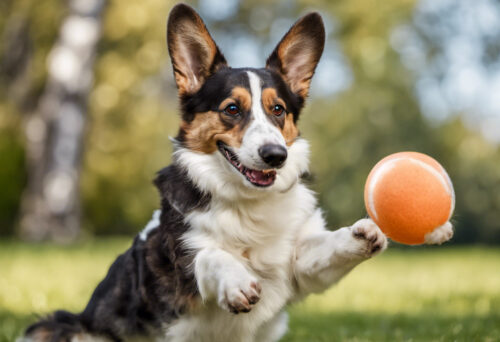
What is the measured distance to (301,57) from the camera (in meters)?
4.01

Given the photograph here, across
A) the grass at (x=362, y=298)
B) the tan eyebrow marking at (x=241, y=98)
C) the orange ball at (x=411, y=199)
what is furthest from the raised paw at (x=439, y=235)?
the grass at (x=362, y=298)

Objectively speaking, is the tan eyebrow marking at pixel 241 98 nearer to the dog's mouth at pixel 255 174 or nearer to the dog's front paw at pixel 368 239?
the dog's mouth at pixel 255 174

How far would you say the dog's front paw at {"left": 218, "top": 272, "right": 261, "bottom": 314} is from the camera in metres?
2.75

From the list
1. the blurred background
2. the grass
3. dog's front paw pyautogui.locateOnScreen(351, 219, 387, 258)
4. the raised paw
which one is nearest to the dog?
dog's front paw pyautogui.locateOnScreen(351, 219, 387, 258)

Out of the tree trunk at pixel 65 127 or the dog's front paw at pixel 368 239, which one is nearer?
the dog's front paw at pixel 368 239

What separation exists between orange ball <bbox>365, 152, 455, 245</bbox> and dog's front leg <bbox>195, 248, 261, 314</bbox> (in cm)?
78

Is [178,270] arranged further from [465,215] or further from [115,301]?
[465,215]

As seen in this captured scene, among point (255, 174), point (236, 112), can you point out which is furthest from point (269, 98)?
point (255, 174)

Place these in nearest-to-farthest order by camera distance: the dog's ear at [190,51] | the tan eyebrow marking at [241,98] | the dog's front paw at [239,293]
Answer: the dog's front paw at [239,293]
the tan eyebrow marking at [241,98]
the dog's ear at [190,51]

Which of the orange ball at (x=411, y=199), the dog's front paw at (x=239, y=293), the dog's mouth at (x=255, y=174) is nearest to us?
the dog's front paw at (x=239, y=293)

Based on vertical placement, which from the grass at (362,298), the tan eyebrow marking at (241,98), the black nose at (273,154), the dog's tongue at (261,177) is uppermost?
the tan eyebrow marking at (241,98)

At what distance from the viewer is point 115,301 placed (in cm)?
373

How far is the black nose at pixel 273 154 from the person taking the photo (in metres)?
3.22

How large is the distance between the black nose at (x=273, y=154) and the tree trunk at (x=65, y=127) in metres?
11.4
